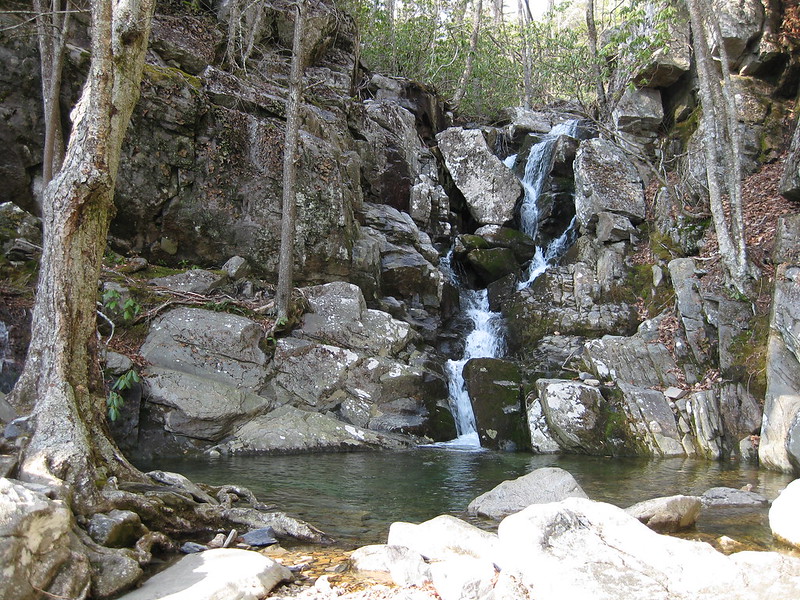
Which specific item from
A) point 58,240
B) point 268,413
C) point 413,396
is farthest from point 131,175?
point 58,240

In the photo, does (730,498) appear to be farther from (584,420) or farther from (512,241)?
(512,241)

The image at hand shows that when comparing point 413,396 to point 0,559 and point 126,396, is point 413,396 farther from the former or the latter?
point 0,559

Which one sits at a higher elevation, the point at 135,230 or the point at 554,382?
the point at 135,230

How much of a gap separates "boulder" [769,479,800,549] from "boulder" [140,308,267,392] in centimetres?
884

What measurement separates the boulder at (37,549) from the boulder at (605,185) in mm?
16791

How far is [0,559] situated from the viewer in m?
2.87

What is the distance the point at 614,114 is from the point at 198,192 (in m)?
14.1

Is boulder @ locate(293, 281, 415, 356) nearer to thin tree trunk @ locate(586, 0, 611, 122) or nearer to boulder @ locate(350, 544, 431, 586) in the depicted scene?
boulder @ locate(350, 544, 431, 586)

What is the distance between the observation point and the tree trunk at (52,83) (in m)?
11.8

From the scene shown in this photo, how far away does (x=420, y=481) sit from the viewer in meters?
8.19

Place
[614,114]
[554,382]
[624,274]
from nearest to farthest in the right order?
[554,382] → [624,274] → [614,114]

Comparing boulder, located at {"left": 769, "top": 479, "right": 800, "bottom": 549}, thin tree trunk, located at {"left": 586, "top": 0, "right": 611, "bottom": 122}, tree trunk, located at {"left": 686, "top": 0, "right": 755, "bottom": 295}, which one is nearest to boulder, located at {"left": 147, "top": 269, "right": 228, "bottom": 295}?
boulder, located at {"left": 769, "top": 479, "right": 800, "bottom": 549}

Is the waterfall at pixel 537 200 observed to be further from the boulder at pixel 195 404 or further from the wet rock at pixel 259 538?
the wet rock at pixel 259 538

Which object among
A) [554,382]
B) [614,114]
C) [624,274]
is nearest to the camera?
[554,382]
